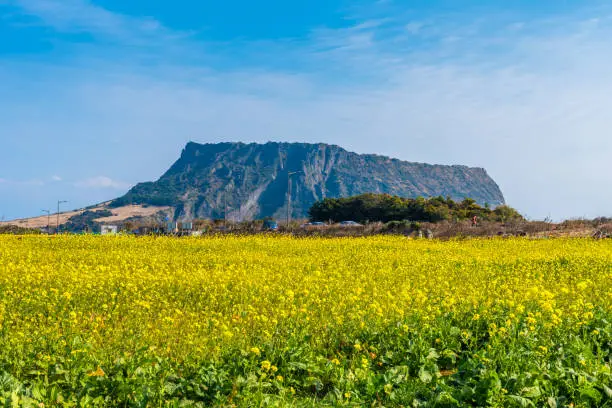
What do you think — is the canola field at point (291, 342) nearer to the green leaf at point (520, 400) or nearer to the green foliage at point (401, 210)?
the green leaf at point (520, 400)

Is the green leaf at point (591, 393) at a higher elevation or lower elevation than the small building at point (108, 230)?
lower

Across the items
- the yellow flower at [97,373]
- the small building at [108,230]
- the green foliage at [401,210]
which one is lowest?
the yellow flower at [97,373]

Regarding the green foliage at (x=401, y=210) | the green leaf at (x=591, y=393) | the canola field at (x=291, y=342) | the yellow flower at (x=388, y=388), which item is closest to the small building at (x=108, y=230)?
the canola field at (x=291, y=342)

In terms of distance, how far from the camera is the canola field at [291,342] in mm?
5883

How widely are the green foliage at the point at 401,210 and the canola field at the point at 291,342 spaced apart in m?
44.5

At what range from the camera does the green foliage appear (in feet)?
199

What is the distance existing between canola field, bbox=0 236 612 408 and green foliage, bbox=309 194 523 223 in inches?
1753

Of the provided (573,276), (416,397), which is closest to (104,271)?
(416,397)

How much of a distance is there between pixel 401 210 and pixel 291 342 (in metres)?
60.4

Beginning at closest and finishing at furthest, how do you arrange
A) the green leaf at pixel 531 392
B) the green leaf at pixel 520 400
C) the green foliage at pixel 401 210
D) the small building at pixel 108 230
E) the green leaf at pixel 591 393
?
the green leaf at pixel 520 400 → the green leaf at pixel 531 392 → the green leaf at pixel 591 393 → the small building at pixel 108 230 → the green foliage at pixel 401 210

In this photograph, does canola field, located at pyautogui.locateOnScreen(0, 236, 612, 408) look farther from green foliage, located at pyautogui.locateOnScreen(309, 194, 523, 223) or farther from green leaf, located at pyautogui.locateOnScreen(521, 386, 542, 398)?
green foliage, located at pyautogui.locateOnScreen(309, 194, 523, 223)

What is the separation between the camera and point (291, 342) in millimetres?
7141

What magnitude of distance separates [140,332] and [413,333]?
371cm

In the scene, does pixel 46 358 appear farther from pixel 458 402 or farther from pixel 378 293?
pixel 378 293
